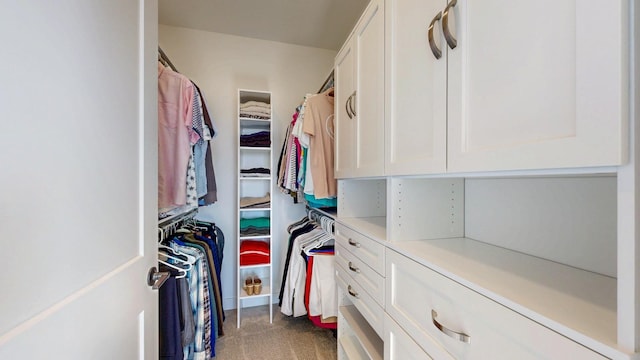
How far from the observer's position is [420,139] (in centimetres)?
74

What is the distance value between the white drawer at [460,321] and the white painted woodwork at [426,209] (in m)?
Result: 0.13

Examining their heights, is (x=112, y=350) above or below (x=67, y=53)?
below

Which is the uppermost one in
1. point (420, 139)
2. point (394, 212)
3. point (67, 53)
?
point (67, 53)

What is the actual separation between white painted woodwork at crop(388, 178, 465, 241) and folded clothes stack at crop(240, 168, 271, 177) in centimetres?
152

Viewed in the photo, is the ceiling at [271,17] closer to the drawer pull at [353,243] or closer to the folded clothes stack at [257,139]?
the folded clothes stack at [257,139]

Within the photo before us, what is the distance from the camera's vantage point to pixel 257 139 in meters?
2.20

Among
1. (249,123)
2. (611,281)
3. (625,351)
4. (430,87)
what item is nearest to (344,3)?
(249,123)

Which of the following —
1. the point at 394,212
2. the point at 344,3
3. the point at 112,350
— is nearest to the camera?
the point at 112,350

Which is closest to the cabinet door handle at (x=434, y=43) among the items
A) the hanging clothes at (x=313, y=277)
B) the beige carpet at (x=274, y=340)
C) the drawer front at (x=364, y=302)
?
the drawer front at (x=364, y=302)

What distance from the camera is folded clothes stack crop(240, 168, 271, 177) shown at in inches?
86.6

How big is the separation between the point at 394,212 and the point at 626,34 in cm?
66

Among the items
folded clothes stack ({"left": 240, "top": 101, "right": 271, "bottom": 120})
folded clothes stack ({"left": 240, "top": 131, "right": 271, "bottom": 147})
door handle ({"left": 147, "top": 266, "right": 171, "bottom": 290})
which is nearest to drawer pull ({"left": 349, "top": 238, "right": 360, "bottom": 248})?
door handle ({"left": 147, "top": 266, "right": 171, "bottom": 290})

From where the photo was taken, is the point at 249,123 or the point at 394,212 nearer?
the point at 394,212

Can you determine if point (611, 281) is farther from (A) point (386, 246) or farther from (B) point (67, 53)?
(B) point (67, 53)
